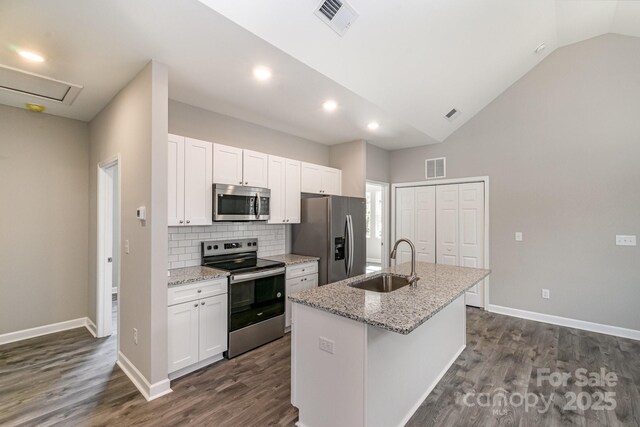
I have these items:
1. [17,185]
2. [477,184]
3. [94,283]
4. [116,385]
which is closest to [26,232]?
[17,185]

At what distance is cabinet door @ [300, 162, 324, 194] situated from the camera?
4207 millimetres

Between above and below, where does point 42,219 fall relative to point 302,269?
above

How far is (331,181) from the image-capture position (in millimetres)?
4734

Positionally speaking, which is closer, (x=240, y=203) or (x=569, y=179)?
(x=240, y=203)

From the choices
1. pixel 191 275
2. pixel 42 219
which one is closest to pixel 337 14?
pixel 191 275

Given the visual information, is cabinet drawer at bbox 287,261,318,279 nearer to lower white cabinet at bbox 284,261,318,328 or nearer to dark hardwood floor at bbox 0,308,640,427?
lower white cabinet at bbox 284,261,318,328

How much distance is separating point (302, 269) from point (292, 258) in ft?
0.89

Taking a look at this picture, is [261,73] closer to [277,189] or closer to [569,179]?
[277,189]

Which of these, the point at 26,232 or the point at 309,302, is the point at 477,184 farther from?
the point at 26,232

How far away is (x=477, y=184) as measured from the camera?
4707 millimetres

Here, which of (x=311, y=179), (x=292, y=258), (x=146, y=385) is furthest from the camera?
(x=311, y=179)

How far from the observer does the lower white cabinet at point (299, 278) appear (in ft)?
11.9

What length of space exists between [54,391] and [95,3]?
3.03m

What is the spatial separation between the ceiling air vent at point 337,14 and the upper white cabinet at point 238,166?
1652 millimetres
